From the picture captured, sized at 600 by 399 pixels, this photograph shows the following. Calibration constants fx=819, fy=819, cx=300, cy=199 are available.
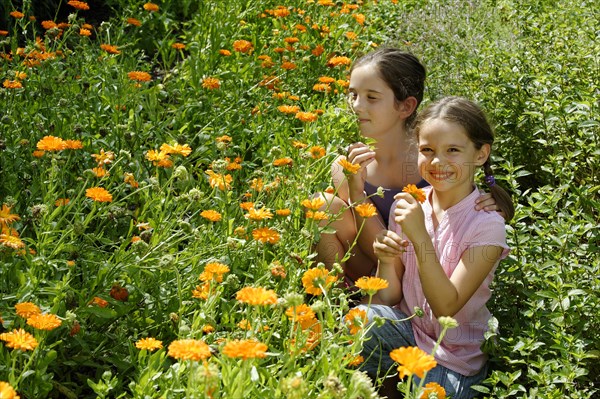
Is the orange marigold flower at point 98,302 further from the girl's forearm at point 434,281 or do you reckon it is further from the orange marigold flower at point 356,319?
the girl's forearm at point 434,281

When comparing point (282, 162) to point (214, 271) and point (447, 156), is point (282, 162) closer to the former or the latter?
point (447, 156)

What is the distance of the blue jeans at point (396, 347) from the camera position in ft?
8.56

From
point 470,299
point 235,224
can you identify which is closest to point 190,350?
point 235,224

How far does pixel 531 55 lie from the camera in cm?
430

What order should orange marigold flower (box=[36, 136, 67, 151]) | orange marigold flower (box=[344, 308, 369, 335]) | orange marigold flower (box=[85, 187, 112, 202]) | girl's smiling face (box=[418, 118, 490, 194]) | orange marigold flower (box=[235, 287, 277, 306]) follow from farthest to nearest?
girl's smiling face (box=[418, 118, 490, 194]) < orange marigold flower (box=[36, 136, 67, 151]) < orange marigold flower (box=[85, 187, 112, 202]) < orange marigold flower (box=[344, 308, 369, 335]) < orange marigold flower (box=[235, 287, 277, 306])

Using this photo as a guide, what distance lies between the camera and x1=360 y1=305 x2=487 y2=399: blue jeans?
2.61 metres

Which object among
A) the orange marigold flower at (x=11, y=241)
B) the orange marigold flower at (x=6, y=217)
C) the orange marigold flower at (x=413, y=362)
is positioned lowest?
the orange marigold flower at (x=6, y=217)

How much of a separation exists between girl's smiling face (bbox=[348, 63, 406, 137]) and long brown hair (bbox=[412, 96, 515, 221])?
52cm

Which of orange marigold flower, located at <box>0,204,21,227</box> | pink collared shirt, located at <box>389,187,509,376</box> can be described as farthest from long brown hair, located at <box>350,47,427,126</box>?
orange marigold flower, located at <box>0,204,21,227</box>

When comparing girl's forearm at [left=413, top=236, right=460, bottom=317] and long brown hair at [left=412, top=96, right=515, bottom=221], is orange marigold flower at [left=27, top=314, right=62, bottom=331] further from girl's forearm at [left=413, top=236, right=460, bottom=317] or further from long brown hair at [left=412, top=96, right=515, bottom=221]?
long brown hair at [left=412, top=96, right=515, bottom=221]

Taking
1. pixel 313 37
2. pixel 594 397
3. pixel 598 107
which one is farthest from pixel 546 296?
pixel 313 37

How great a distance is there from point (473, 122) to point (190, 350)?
1593 millimetres

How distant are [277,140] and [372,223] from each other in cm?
71

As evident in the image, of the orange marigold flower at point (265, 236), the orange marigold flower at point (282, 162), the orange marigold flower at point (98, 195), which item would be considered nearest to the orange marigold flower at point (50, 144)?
the orange marigold flower at point (98, 195)
